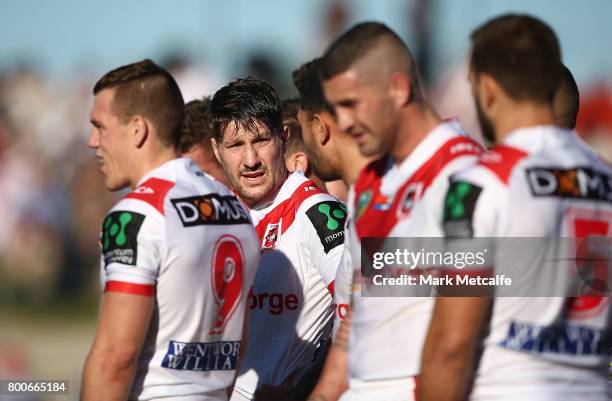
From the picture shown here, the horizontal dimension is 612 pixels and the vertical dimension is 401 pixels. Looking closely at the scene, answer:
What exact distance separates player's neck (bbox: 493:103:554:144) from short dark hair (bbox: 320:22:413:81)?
50 centimetres

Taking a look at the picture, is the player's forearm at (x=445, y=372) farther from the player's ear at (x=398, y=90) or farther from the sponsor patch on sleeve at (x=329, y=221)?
the sponsor patch on sleeve at (x=329, y=221)

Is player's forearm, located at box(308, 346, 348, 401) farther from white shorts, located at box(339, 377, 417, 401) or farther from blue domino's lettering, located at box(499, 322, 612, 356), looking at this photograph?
blue domino's lettering, located at box(499, 322, 612, 356)

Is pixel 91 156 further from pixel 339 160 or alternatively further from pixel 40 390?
pixel 339 160

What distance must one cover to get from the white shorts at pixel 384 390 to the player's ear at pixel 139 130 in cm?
152

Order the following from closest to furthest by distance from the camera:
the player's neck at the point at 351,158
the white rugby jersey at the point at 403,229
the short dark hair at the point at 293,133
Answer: the white rugby jersey at the point at 403,229
the player's neck at the point at 351,158
the short dark hair at the point at 293,133

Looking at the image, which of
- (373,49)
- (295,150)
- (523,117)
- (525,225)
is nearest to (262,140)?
(295,150)

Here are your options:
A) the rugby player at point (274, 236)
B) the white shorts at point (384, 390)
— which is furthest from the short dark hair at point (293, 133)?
the white shorts at point (384, 390)

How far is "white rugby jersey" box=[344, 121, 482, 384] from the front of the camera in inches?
161

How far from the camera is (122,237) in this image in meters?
→ 4.62

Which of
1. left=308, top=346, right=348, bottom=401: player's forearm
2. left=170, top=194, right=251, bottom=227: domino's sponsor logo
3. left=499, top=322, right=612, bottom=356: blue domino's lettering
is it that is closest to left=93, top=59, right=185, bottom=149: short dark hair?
left=170, top=194, right=251, bottom=227: domino's sponsor logo

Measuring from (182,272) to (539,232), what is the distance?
5.29ft

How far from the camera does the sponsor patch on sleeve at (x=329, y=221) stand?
5633mm

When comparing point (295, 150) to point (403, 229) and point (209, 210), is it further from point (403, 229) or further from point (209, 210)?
point (403, 229)

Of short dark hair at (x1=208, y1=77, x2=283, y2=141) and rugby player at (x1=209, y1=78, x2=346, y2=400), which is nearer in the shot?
rugby player at (x1=209, y1=78, x2=346, y2=400)
